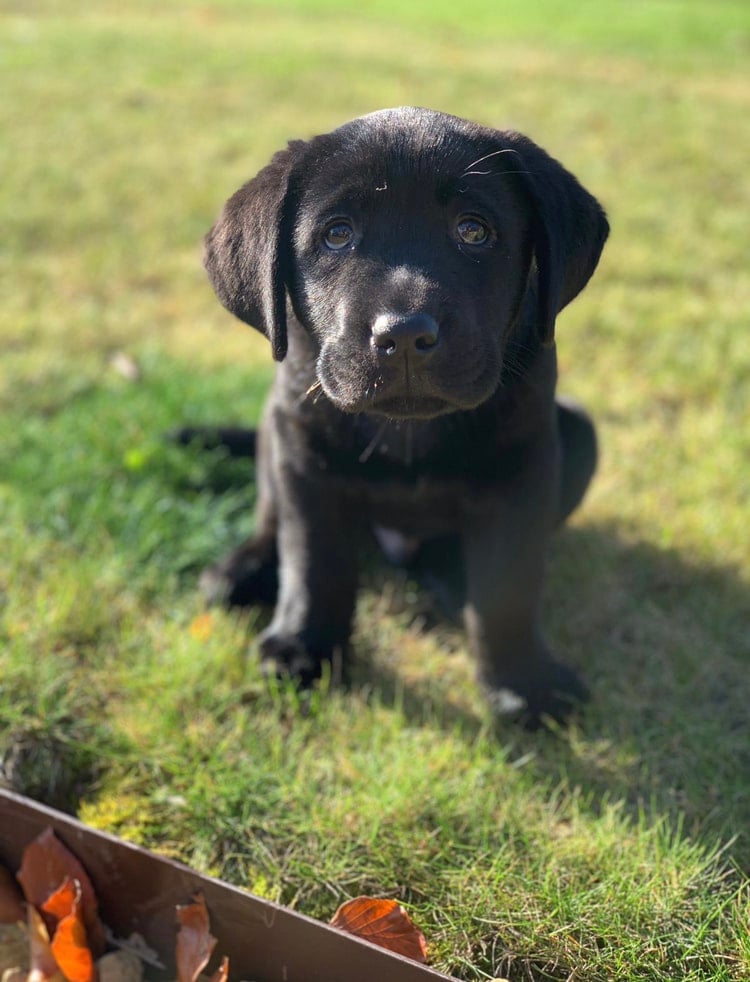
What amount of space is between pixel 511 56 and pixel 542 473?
9.49 m

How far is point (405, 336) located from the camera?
1979mm

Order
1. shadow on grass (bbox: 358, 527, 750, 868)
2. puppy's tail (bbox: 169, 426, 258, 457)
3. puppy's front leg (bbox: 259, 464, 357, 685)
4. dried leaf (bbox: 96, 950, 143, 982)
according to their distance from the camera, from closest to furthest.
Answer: dried leaf (bbox: 96, 950, 143, 982), shadow on grass (bbox: 358, 527, 750, 868), puppy's front leg (bbox: 259, 464, 357, 685), puppy's tail (bbox: 169, 426, 258, 457)

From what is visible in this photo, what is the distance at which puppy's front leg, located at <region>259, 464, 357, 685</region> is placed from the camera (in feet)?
8.51

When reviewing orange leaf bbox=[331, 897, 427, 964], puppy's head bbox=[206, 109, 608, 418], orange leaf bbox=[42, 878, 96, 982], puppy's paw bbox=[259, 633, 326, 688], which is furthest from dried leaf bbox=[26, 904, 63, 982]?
puppy's head bbox=[206, 109, 608, 418]

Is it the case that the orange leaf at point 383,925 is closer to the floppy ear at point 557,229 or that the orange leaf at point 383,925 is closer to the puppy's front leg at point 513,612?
the puppy's front leg at point 513,612

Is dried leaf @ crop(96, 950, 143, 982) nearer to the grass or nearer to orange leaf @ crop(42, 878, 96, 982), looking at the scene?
orange leaf @ crop(42, 878, 96, 982)

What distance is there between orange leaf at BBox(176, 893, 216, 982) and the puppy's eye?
1318mm

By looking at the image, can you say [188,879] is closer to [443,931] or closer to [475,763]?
[443,931]

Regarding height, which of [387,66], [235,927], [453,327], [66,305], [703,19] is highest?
[703,19]

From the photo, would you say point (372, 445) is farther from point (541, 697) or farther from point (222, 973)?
point (222, 973)

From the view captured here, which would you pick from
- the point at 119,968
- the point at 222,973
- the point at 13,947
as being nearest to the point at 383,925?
the point at 222,973

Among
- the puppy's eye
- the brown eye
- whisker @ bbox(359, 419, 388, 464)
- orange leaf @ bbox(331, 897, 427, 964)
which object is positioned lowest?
orange leaf @ bbox(331, 897, 427, 964)

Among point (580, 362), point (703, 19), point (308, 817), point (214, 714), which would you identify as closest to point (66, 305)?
point (580, 362)

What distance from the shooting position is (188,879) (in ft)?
6.61
